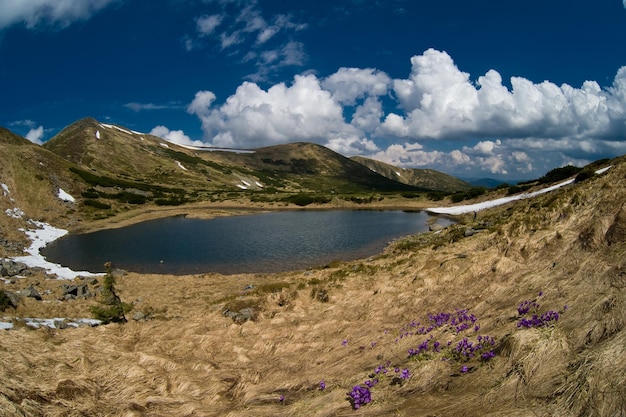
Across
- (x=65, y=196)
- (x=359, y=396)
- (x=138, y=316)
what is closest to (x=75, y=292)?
(x=138, y=316)

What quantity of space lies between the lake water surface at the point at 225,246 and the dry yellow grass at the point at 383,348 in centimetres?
2243

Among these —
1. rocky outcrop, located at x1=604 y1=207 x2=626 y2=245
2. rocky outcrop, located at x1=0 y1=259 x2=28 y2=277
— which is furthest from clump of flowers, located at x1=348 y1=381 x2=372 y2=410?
rocky outcrop, located at x1=0 y1=259 x2=28 y2=277

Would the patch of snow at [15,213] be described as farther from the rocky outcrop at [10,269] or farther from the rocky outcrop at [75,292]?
the rocky outcrop at [75,292]

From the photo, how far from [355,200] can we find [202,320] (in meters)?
112

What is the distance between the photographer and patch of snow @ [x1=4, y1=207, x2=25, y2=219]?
66.6 metres

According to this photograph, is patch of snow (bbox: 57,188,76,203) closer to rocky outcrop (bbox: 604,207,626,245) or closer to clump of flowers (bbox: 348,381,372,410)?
clump of flowers (bbox: 348,381,372,410)

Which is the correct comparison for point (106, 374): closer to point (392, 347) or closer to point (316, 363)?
point (316, 363)

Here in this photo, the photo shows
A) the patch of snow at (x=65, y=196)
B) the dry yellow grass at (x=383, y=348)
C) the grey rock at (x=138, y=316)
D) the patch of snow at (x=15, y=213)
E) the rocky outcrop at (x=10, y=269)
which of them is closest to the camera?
the dry yellow grass at (x=383, y=348)

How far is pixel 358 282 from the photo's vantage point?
21406 millimetres

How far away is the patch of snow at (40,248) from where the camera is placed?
3744 centimetres

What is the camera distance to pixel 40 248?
180 ft

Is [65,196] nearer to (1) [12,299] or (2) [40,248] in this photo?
(2) [40,248]

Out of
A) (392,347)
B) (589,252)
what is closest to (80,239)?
(392,347)

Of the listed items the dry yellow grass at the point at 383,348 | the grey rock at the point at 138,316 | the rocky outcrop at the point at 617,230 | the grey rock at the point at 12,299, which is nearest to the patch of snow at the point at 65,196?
the grey rock at the point at 12,299
